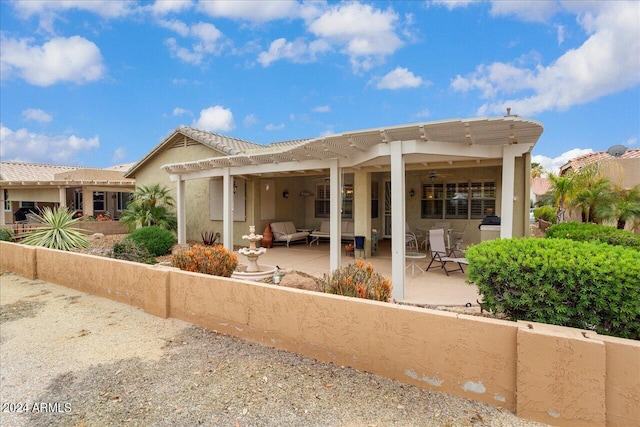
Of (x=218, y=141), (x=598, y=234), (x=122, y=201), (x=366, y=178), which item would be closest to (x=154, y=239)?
(x=218, y=141)

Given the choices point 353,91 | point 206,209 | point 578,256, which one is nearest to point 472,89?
Answer: point 353,91

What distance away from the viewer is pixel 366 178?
31.4ft

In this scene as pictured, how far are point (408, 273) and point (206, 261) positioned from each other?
4.47 metres

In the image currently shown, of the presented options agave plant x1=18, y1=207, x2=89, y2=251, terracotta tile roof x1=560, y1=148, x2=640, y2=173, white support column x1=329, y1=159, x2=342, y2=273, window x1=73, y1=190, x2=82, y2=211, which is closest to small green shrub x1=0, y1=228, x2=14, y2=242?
agave plant x1=18, y1=207, x2=89, y2=251

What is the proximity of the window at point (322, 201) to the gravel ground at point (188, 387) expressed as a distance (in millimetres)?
9776

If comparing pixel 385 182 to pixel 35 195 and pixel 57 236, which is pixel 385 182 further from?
pixel 35 195

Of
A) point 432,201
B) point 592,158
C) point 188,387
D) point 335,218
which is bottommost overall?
point 188,387

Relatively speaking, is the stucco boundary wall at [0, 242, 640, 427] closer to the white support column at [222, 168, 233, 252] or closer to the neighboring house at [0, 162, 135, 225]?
the white support column at [222, 168, 233, 252]

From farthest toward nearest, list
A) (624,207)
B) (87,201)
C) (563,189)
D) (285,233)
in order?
(87,201), (285,233), (563,189), (624,207)

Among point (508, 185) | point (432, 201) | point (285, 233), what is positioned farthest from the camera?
point (285, 233)

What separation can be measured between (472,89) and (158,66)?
16.8 meters

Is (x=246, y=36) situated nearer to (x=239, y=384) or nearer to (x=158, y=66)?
(x=158, y=66)

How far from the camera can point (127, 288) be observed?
6027 millimetres

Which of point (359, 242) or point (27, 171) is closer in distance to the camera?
point (359, 242)
